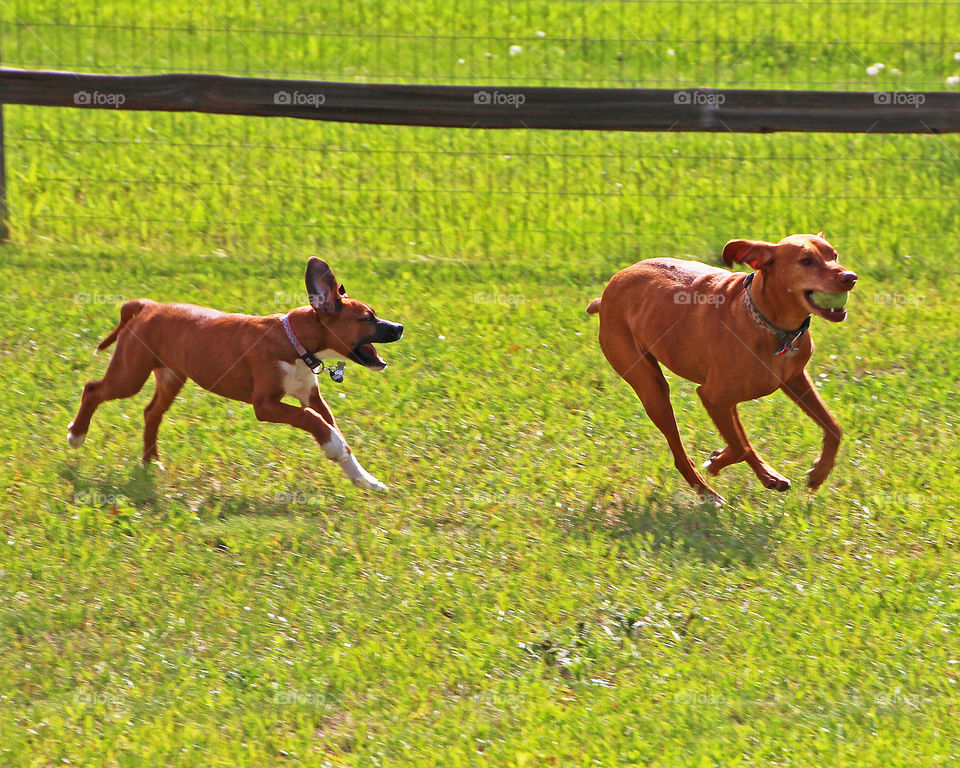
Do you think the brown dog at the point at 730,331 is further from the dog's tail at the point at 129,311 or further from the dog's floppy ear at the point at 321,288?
the dog's tail at the point at 129,311

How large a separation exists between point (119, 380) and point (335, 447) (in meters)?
1.25

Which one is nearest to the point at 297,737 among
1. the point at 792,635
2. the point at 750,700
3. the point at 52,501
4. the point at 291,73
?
the point at 750,700

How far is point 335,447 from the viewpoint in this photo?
5.86 meters

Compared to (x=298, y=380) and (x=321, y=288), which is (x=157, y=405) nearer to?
(x=298, y=380)

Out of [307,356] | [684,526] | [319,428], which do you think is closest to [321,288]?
[307,356]

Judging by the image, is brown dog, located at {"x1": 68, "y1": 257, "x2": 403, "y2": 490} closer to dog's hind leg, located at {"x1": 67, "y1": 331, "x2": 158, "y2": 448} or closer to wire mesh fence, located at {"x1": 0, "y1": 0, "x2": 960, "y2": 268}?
dog's hind leg, located at {"x1": 67, "y1": 331, "x2": 158, "y2": 448}

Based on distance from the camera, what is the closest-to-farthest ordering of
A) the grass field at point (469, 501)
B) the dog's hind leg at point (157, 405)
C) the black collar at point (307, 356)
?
the grass field at point (469, 501) < the black collar at point (307, 356) < the dog's hind leg at point (157, 405)

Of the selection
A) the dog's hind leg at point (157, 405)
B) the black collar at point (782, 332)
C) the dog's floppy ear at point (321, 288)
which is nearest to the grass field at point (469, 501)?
the dog's hind leg at point (157, 405)

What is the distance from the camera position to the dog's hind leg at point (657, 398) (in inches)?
240

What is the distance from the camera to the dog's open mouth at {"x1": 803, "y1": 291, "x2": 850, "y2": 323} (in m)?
5.38

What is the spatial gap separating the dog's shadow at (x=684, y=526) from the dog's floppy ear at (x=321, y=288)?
156cm

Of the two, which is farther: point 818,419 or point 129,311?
point 129,311

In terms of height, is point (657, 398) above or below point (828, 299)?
below

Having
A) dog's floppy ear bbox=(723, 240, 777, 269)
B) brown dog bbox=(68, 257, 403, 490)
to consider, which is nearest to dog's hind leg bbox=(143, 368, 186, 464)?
brown dog bbox=(68, 257, 403, 490)
